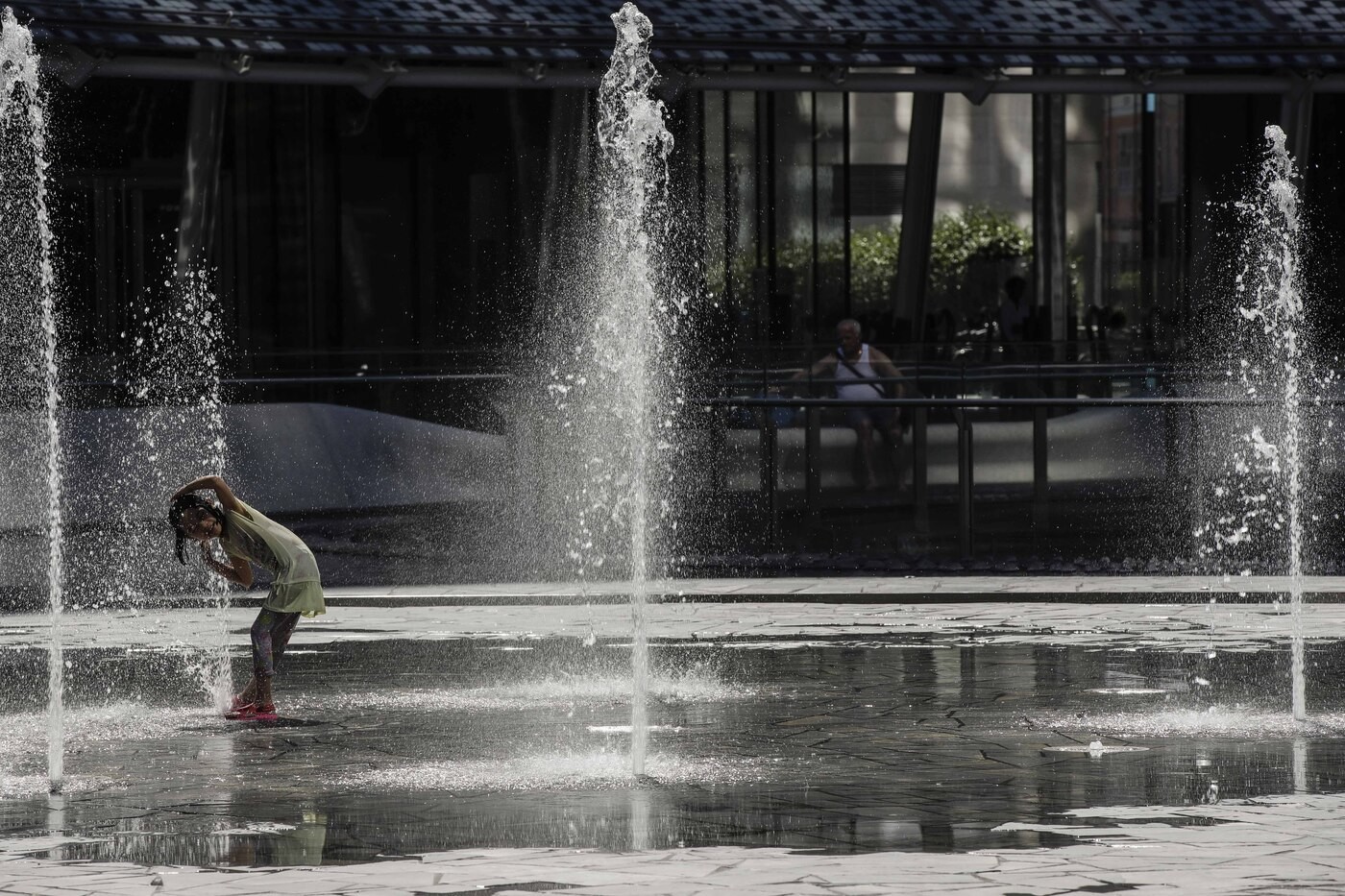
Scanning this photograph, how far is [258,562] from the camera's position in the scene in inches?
436

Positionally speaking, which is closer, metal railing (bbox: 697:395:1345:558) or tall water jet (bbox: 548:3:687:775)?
tall water jet (bbox: 548:3:687:775)

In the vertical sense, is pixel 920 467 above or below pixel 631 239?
below

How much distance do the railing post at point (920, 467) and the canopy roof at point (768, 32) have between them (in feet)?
21.9

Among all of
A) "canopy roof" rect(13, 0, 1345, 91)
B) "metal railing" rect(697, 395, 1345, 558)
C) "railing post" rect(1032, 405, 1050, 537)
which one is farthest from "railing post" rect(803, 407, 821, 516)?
"canopy roof" rect(13, 0, 1345, 91)

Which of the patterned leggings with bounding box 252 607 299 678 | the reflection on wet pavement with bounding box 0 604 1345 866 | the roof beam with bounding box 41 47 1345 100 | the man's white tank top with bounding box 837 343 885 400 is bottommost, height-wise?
the reflection on wet pavement with bounding box 0 604 1345 866

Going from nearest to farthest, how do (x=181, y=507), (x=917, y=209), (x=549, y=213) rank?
1. (x=181, y=507)
2. (x=549, y=213)
3. (x=917, y=209)

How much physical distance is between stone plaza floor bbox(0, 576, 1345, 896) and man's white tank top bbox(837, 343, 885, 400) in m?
3.91

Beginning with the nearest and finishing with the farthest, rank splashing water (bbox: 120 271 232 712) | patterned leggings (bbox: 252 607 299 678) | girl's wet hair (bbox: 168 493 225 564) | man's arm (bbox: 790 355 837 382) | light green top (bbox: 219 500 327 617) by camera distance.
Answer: girl's wet hair (bbox: 168 493 225 564) → patterned leggings (bbox: 252 607 299 678) → light green top (bbox: 219 500 327 617) → splashing water (bbox: 120 271 232 712) → man's arm (bbox: 790 355 837 382)

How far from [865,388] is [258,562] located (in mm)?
9863

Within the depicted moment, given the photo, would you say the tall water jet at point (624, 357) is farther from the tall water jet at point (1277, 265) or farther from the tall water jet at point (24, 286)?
the tall water jet at point (1277, 265)

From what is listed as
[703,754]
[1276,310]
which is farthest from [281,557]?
[1276,310]

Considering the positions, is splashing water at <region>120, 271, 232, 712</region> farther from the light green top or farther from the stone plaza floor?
the light green top

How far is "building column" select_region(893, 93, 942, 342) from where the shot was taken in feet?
102

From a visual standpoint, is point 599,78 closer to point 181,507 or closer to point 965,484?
point 965,484
